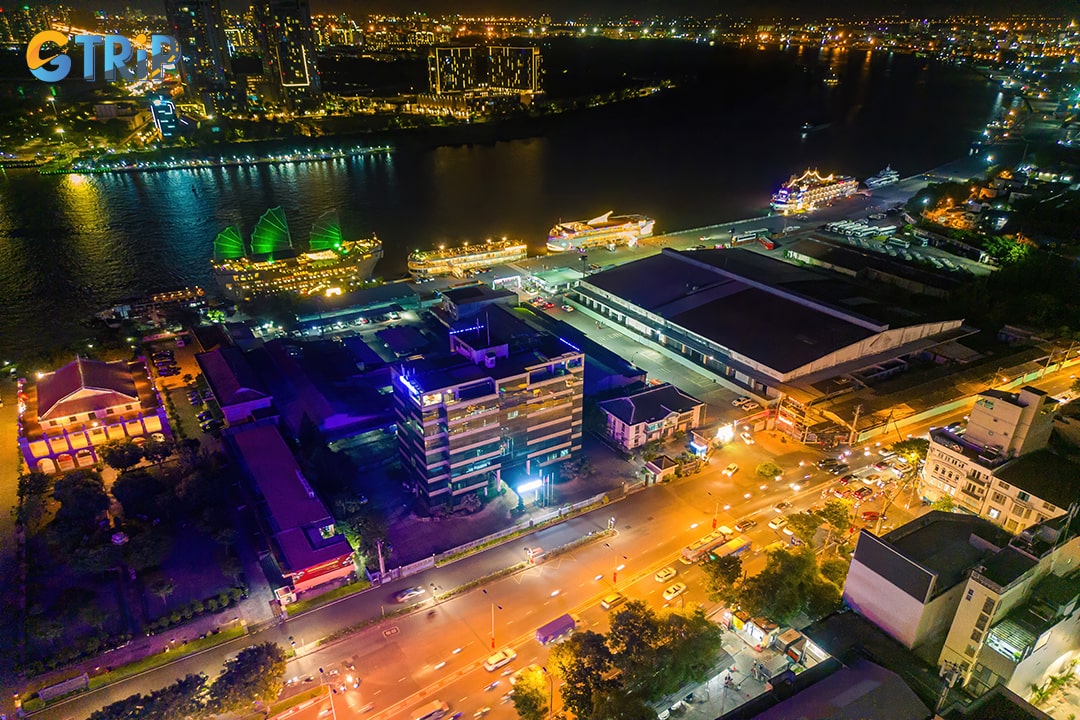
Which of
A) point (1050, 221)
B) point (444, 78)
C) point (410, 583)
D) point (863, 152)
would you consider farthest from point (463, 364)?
point (444, 78)

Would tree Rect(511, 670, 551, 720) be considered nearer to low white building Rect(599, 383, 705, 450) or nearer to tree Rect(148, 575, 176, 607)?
tree Rect(148, 575, 176, 607)

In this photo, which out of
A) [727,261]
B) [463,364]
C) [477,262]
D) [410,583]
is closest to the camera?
[410,583]

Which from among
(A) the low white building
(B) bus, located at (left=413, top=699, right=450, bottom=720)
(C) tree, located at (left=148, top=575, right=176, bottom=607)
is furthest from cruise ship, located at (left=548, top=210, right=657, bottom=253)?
(B) bus, located at (left=413, top=699, right=450, bottom=720)

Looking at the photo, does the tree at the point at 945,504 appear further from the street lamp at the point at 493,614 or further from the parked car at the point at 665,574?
the street lamp at the point at 493,614

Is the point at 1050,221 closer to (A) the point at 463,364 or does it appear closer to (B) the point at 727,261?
(B) the point at 727,261

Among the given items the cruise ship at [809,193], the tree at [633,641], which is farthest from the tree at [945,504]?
the cruise ship at [809,193]

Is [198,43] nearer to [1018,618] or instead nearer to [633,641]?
[633,641]
